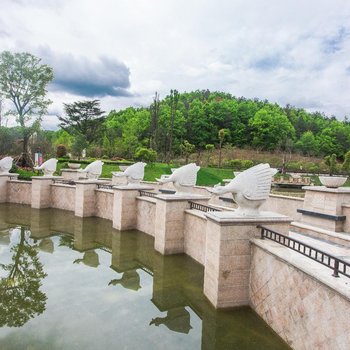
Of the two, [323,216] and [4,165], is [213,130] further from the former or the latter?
[323,216]

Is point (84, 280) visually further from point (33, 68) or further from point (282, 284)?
point (33, 68)

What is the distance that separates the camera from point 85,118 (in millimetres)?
51031

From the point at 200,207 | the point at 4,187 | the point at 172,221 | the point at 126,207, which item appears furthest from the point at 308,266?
the point at 4,187

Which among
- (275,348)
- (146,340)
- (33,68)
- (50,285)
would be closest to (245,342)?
(275,348)

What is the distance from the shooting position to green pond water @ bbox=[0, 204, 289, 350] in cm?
465

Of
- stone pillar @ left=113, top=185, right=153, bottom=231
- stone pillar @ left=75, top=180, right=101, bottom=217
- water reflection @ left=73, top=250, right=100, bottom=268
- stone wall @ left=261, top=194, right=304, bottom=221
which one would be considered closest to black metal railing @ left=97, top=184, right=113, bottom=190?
stone pillar @ left=75, top=180, right=101, bottom=217

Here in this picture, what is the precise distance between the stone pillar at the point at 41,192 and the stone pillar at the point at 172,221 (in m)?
8.30

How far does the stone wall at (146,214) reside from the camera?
1042 centimetres

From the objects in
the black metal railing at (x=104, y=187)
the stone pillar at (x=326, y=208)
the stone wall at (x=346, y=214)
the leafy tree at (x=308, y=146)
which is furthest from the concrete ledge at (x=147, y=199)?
the leafy tree at (x=308, y=146)

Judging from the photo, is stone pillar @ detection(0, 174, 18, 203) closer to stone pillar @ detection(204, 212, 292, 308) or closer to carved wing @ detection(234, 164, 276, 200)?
stone pillar @ detection(204, 212, 292, 308)

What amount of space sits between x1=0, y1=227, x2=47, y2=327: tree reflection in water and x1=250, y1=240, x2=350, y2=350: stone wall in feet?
12.9

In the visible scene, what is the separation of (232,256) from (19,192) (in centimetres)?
1374

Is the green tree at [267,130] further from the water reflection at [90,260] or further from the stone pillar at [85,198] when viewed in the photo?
the water reflection at [90,260]

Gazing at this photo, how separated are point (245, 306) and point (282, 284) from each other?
1263mm
